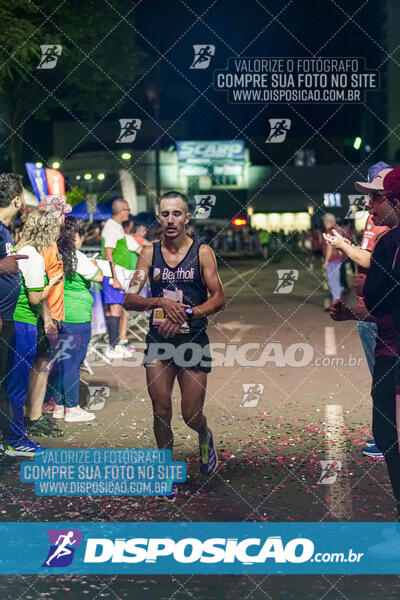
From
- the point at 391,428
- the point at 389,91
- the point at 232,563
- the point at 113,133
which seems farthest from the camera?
the point at 389,91

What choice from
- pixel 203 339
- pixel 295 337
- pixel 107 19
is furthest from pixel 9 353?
pixel 107 19

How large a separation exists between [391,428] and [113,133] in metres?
77.4

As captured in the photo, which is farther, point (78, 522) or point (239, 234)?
point (239, 234)

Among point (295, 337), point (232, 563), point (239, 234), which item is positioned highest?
point (232, 563)

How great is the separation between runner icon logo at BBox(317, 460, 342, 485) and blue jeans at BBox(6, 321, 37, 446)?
222 centimetres

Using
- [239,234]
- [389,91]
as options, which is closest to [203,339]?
[239,234]

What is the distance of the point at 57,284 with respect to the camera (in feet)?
27.7

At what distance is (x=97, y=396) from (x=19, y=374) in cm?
252

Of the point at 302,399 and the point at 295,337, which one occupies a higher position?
the point at 302,399

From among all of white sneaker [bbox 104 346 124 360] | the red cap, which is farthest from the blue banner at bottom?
white sneaker [bbox 104 346 124 360]

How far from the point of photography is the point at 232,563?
204 inches

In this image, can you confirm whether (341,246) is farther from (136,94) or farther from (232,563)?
(136,94)

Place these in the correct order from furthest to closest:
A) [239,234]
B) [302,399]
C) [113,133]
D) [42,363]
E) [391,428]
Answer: [113,133] → [239,234] → [302,399] → [42,363] → [391,428]

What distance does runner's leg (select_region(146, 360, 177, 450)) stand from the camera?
650 centimetres
